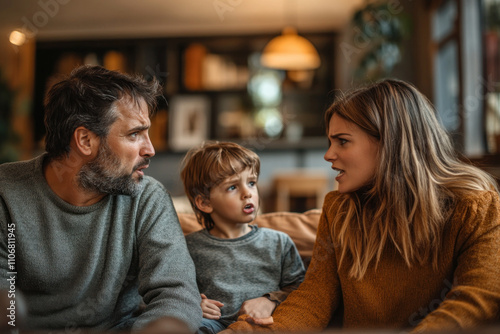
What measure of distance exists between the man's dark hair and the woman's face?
2.06ft

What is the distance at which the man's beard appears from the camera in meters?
1.40

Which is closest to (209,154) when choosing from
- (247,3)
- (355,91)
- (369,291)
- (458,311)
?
(355,91)

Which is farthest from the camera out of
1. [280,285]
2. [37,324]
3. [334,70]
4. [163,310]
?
[334,70]

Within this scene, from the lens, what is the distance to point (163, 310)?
47.3 inches

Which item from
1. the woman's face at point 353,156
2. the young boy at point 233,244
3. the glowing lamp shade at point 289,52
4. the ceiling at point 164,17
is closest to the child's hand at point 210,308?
the young boy at point 233,244

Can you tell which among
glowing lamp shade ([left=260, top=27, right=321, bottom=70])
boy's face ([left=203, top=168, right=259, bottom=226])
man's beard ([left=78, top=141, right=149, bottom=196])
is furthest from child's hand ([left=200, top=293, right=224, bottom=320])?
glowing lamp shade ([left=260, top=27, right=321, bottom=70])

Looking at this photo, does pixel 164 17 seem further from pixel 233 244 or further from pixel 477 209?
pixel 477 209

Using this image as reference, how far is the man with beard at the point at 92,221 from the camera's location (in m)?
1.34

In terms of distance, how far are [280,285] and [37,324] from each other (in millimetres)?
722

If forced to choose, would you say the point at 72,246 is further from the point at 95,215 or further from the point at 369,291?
the point at 369,291

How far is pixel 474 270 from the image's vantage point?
1.12 m

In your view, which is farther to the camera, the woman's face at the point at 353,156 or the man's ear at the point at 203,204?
the man's ear at the point at 203,204

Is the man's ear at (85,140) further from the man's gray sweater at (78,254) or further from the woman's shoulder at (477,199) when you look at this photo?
the woman's shoulder at (477,199)

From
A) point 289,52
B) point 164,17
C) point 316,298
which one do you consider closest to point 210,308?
point 316,298
